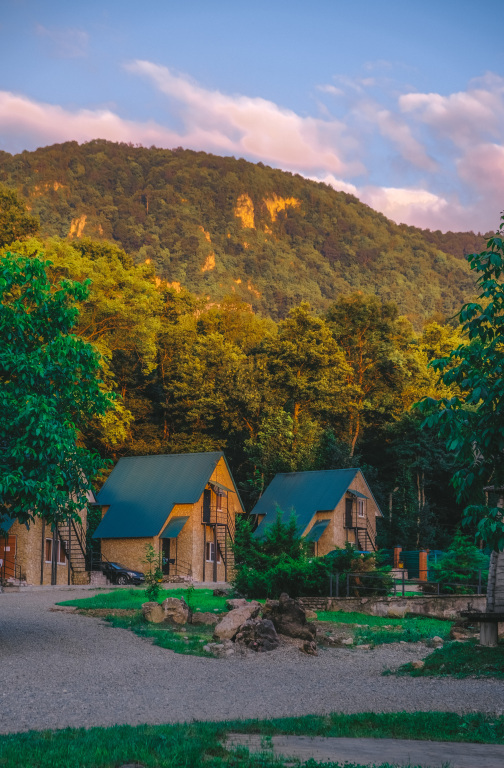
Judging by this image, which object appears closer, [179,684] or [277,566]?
[179,684]

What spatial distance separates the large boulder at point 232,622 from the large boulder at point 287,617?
50cm

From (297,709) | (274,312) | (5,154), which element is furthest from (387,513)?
(5,154)

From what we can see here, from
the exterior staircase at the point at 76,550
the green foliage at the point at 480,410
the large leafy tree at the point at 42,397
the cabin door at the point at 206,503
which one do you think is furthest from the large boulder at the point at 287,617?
the cabin door at the point at 206,503

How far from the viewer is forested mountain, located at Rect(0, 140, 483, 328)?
12925 cm

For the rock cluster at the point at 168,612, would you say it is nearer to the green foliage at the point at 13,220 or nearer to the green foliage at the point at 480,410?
the green foliage at the point at 480,410

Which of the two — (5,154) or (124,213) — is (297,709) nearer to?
(124,213)

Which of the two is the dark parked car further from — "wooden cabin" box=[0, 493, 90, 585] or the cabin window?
the cabin window

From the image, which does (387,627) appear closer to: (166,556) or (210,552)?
(166,556)

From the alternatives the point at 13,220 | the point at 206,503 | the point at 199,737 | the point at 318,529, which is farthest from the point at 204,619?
the point at 13,220

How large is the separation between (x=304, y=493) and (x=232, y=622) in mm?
31751

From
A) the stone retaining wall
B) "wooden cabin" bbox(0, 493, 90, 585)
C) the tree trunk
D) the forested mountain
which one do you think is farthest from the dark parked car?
the forested mountain

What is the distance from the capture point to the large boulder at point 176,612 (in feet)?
77.8

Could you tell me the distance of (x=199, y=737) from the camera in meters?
9.22

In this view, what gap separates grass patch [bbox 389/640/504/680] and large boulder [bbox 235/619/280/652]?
12.3 feet
